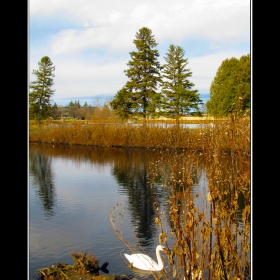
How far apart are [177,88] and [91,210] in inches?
397

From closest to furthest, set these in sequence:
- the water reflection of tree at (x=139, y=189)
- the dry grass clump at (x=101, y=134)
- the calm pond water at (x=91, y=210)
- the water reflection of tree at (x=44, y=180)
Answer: the calm pond water at (x=91, y=210) < the water reflection of tree at (x=139, y=189) < the water reflection of tree at (x=44, y=180) < the dry grass clump at (x=101, y=134)

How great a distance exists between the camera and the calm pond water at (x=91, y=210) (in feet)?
16.1

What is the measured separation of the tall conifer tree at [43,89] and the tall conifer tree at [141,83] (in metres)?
2.68

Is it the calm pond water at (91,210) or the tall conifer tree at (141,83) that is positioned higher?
the tall conifer tree at (141,83)

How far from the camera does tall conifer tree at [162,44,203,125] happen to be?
16109mm

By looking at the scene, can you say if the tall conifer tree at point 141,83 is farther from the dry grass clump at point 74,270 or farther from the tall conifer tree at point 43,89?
the dry grass clump at point 74,270

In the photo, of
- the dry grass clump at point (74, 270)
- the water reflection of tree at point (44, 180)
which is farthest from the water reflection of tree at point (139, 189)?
the water reflection of tree at point (44, 180)

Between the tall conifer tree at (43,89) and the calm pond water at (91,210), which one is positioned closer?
the calm pond water at (91,210)

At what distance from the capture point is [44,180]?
9.94 meters

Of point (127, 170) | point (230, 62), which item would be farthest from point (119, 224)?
point (230, 62)

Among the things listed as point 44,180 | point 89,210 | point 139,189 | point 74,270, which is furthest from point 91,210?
point 44,180

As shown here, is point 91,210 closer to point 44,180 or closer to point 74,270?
point 74,270

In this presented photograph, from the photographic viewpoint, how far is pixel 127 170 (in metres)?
11.4
